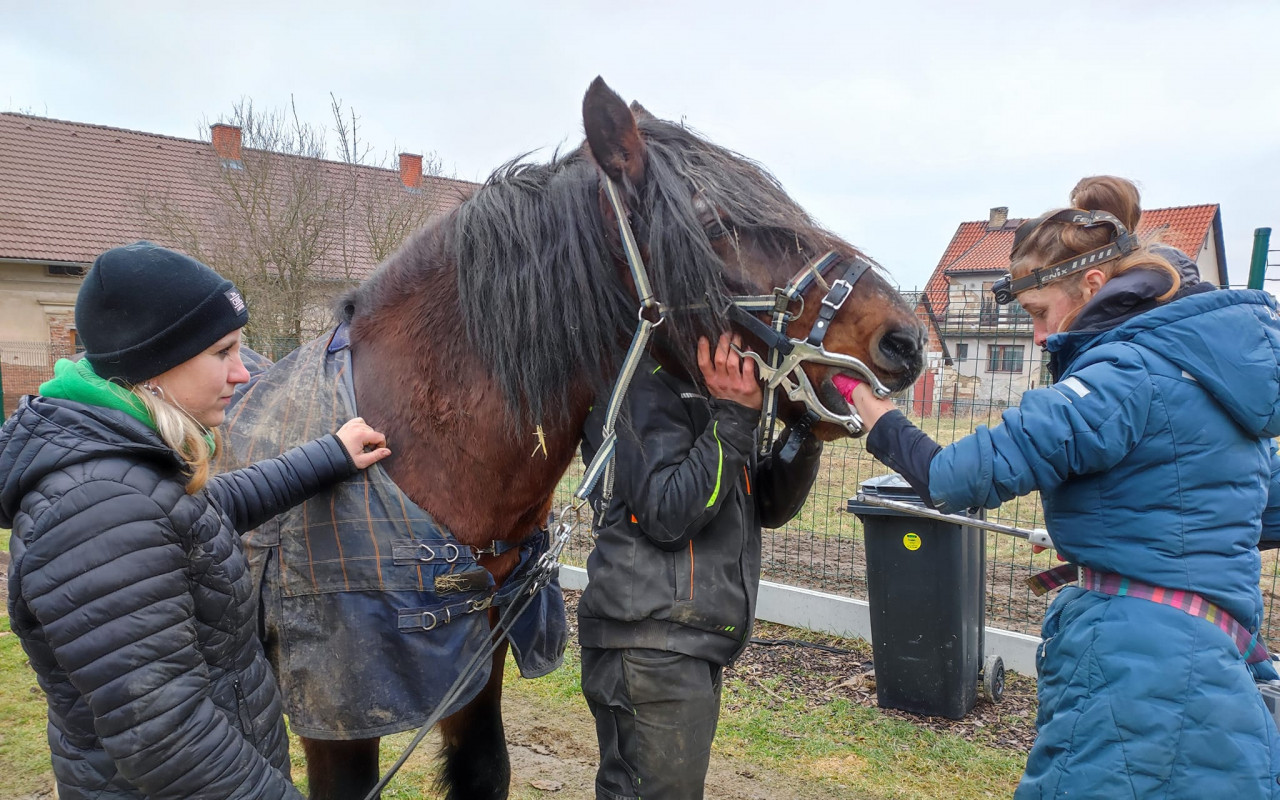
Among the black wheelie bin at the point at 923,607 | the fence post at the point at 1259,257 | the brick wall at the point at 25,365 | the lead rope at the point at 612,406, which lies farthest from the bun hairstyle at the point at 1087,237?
the brick wall at the point at 25,365

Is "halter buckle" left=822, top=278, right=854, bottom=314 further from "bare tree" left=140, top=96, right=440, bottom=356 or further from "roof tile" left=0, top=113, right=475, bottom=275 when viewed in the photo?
"roof tile" left=0, top=113, right=475, bottom=275

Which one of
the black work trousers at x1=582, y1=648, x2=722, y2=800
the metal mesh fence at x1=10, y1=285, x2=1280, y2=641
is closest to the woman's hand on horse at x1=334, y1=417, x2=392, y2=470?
the black work trousers at x1=582, y1=648, x2=722, y2=800

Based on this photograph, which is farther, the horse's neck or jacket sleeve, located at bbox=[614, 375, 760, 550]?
the horse's neck

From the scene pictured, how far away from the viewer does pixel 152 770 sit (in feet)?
4.13

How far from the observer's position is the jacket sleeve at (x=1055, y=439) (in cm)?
154

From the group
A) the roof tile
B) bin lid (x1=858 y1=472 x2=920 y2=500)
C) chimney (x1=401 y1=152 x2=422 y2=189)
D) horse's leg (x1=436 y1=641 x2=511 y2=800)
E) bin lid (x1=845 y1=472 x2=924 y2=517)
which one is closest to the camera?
horse's leg (x1=436 y1=641 x2=511 y2=800)

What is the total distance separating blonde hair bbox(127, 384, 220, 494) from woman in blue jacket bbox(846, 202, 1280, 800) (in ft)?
4.27

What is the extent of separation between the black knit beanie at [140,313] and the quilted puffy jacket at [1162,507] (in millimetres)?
1528

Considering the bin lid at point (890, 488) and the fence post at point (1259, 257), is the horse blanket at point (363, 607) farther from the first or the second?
the fence post at point (1259, 257)

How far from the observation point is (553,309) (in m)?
1.73

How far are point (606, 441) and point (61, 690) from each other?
1.11 meters

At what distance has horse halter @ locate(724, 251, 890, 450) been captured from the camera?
164 cm

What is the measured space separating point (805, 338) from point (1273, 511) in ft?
4.66

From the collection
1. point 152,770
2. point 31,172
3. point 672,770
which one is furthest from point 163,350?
point 31,172
